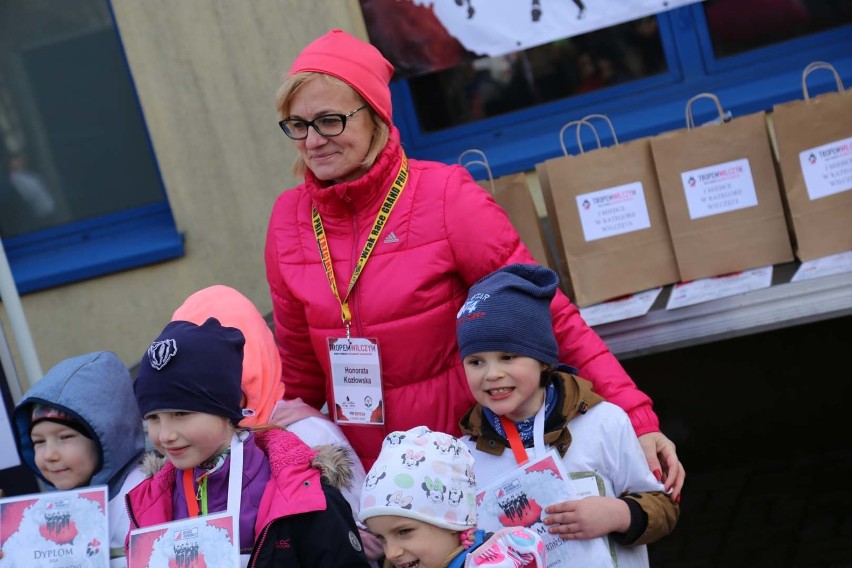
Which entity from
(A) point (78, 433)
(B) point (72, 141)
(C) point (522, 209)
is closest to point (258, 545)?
(A) point (78, 433)

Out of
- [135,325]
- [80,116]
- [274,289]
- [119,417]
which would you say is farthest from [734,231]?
[80,116]

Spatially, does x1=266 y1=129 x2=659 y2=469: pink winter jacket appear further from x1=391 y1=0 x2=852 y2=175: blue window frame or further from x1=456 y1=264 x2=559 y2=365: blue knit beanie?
x1=391 y1=0 x2=852 y2=175: blue window frame

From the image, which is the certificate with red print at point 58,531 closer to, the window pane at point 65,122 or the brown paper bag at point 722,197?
the brown paper bag at point 722,197

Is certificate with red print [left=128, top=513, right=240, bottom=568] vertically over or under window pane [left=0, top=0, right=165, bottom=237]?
under

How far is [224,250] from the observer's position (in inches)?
212

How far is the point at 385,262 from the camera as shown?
113 inches

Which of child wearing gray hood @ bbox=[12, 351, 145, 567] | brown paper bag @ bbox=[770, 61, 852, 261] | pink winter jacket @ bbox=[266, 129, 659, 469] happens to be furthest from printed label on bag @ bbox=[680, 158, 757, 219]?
child wearing gray hood @ bbox=[12, 351, 145, 567]

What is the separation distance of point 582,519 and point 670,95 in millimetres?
3138

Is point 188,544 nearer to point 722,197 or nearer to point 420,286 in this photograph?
point 420,286

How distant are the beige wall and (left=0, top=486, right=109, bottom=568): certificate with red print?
8.33ft

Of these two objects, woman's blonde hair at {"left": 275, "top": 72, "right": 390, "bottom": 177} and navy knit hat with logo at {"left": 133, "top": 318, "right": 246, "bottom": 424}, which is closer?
navy knit hat with logo at {"left": 133, "top": 318, "right": 246, "bottom": 424}

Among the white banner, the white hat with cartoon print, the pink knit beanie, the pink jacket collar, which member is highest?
the white banner

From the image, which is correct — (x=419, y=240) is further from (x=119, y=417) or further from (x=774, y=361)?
(x=774, y=361)

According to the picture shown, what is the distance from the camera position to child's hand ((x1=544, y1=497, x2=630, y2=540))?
253 centimetres
